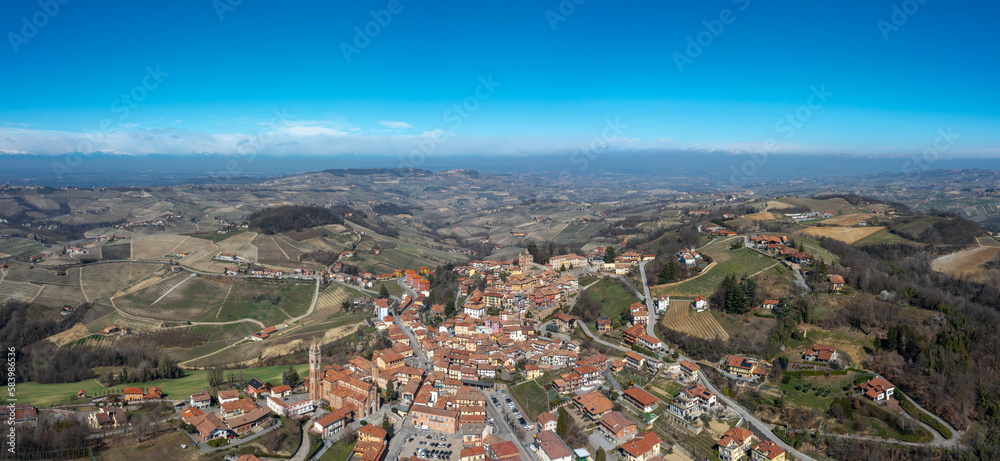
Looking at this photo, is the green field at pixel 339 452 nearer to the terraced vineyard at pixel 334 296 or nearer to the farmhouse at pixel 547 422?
the farmhouse at pixel 547 422

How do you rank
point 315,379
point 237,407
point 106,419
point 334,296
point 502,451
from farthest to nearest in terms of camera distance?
point 334,296, point 315,379, point 237,407, point 106,419, point 502,451

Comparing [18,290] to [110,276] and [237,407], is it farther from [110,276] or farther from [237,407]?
[237,407]

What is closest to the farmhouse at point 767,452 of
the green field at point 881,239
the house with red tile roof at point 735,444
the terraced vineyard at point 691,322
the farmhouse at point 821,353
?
the house with red tile roof at point 735,444

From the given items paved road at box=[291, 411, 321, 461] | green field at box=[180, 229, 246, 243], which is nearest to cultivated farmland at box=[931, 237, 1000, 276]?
paved road at box=[291, 411, 321, 461]

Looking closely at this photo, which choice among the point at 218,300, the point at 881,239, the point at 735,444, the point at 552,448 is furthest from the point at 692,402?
the point at 218,300

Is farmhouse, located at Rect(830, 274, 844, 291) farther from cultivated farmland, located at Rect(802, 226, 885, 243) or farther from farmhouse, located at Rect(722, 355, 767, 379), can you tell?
cultivated farmland, located at Rect(802, 226, 885, 243)

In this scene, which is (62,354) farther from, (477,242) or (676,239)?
(477,242)
